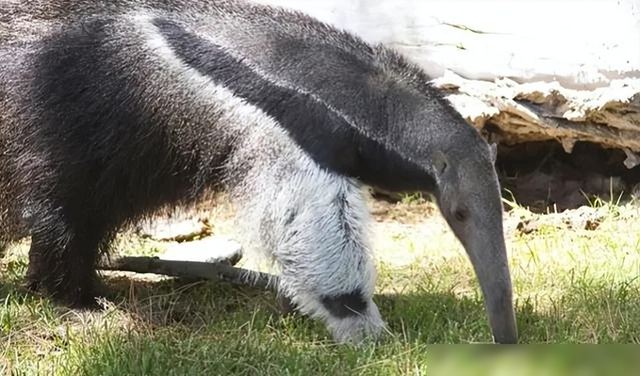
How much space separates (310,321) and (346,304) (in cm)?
37

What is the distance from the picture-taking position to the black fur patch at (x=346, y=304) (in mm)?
4398

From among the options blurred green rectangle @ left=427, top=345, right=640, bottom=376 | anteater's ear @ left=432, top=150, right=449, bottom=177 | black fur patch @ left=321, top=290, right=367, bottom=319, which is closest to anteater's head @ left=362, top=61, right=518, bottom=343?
anteater's ear @ left=432, top=150, right=449, bottom=177

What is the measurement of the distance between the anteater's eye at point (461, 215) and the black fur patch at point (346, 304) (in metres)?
0.57

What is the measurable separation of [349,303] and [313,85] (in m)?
1.02

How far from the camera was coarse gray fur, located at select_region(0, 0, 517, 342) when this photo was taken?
4289mm

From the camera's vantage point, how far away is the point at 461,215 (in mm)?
4336

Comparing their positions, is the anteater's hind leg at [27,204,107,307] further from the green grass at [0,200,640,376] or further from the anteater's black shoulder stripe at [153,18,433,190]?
the anteater's black shoulder stripe at [153,18,433,190]

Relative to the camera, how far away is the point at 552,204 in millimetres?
7121

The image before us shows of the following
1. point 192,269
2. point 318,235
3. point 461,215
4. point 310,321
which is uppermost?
point 461,215

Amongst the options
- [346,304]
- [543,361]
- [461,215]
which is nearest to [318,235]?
[346,304]

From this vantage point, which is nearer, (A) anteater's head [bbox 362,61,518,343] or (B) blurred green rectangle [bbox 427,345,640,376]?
(B) blurred green rectangle [bbox 427,345,640,376]

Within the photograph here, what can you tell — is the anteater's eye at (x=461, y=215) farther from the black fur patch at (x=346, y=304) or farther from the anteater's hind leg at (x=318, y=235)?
the black fur patch at (x=346, y=304)

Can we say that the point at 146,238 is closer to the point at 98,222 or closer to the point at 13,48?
the point at 98,222

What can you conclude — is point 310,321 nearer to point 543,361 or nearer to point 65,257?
point 65,257
